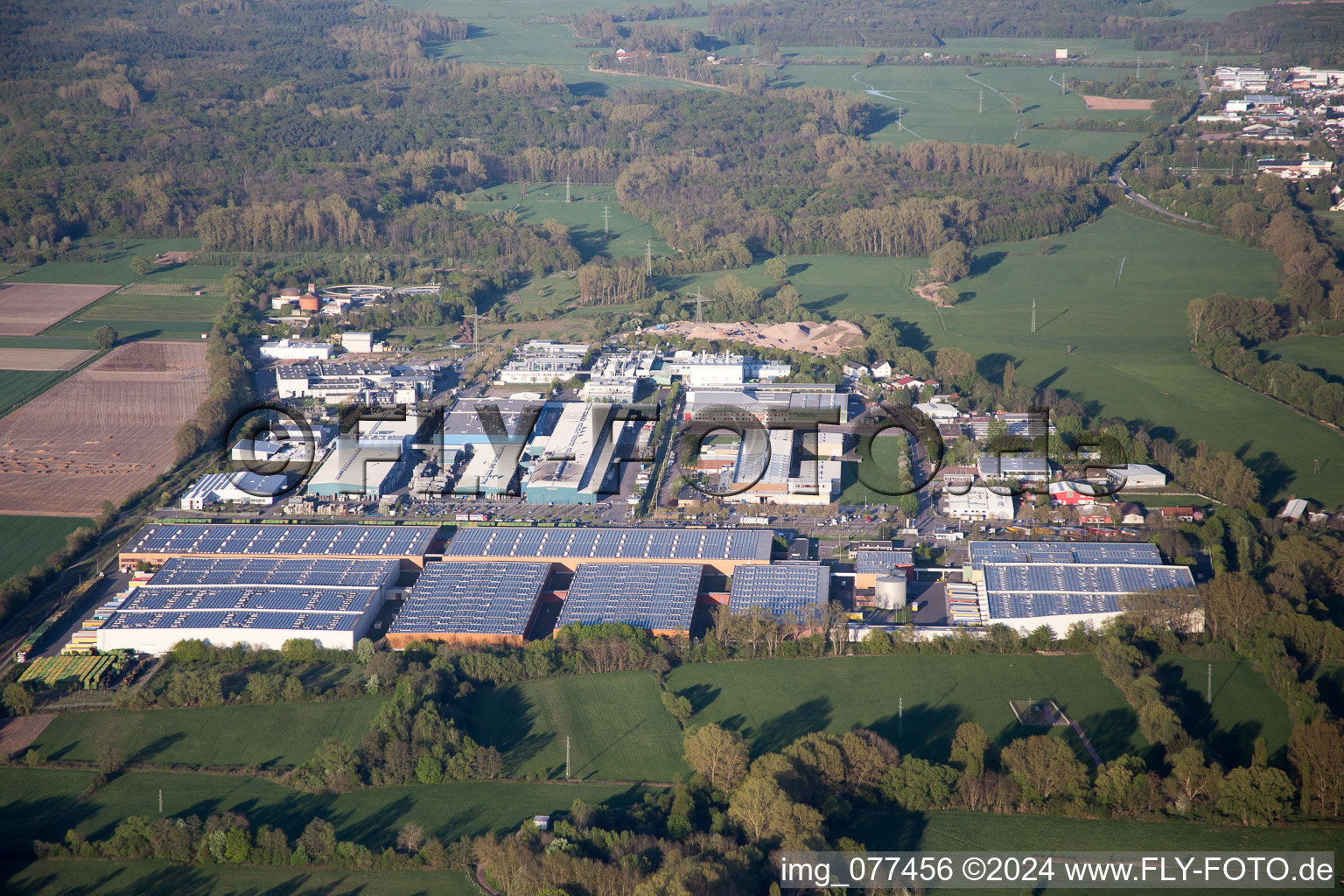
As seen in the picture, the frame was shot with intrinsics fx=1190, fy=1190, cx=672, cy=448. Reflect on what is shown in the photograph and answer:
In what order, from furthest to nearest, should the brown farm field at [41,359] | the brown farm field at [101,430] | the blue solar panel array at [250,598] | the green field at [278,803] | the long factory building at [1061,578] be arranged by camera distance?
the brown farm field at [41,359] < the brown farm field at [101,430] < the blue solar panel array at [250,598] < the long factory building at [1061,578] < the green field at [278,803]

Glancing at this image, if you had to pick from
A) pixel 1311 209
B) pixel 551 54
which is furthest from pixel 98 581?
pixel 551 54

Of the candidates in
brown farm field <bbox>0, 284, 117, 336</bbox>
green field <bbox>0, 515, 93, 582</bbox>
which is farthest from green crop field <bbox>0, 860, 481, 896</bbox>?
brown farm field <bbox>0, 284, 117, 336</bbox>

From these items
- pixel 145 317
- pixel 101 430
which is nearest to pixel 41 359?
pixel 145 317

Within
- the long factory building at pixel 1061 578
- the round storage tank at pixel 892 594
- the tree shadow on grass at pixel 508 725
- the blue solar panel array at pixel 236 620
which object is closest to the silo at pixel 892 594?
the round storage tank at pixel 892 594

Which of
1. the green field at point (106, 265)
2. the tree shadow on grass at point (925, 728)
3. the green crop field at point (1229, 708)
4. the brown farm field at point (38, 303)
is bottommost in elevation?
the tree shadow on grass at point (925, 728)

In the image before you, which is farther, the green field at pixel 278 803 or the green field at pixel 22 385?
the green field at pixel 22 385

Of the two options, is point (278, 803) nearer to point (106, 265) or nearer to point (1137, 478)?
point (1137, 478)

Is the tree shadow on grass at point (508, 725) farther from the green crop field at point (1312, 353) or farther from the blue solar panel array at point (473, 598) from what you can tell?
the green crop field at point (1312, 353)
